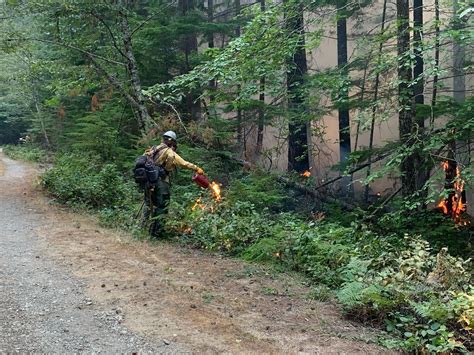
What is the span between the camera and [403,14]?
37.4 ft

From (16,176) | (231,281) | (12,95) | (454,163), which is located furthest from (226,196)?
(12,95)

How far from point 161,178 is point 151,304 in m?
3.90

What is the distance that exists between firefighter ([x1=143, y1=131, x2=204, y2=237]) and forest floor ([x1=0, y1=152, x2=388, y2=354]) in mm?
685

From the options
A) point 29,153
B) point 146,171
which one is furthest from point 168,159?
point 29,153

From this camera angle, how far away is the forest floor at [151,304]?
4.57m

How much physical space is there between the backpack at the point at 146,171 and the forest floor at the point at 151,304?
120cm

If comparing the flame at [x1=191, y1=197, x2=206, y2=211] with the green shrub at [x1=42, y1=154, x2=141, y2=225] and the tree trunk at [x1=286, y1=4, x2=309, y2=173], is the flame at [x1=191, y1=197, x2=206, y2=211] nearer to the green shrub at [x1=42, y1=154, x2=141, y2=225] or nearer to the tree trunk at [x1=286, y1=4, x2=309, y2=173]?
the green shrub at [x1=42, y1=154, x2=141, y2=225]

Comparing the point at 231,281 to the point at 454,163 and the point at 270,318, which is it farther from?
the point at 454,163

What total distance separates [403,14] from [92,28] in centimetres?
928

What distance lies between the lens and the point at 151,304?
18.1 feet

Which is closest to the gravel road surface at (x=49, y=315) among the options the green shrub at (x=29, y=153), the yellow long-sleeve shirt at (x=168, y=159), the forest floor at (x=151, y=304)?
the forest floor at (x=151, y=304)

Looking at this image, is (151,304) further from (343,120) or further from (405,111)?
(343,120)

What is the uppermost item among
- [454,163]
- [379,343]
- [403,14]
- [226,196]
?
[403,14]

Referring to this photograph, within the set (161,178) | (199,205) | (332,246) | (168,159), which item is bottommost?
(332,246)
